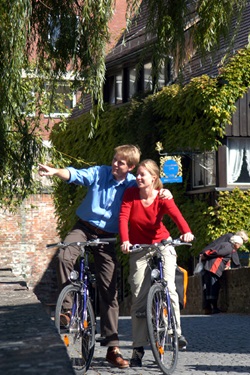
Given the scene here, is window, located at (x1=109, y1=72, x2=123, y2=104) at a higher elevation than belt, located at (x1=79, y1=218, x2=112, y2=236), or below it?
higher

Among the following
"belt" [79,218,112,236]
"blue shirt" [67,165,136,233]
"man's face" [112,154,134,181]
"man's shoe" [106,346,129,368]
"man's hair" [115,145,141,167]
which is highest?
"man's hair" [115,145,141,167]

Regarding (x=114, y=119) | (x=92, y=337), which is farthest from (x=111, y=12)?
(x=114, y=119)

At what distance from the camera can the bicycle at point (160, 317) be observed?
8.89 m

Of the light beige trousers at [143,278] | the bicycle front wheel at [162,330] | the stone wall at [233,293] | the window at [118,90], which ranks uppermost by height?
the window at [118,90]

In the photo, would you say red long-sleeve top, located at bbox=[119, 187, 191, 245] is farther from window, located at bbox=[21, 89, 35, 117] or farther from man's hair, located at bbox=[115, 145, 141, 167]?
window, located at bbox=[21, 89, 35, 117]

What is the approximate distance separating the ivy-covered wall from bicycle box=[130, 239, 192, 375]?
16.7 metres

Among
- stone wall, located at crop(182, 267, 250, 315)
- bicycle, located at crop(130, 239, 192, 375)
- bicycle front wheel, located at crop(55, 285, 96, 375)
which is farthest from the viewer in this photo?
stone wall, located at crop(182, 267, 250, 315)

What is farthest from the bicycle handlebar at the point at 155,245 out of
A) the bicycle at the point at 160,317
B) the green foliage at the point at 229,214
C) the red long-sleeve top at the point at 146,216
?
the green foliage at the point at 229,214

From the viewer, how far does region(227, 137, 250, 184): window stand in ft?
101

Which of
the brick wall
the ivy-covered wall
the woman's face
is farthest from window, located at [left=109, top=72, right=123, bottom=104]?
the woman's face

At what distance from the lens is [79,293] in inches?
352

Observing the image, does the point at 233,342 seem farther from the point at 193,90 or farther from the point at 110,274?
the point at 193,90

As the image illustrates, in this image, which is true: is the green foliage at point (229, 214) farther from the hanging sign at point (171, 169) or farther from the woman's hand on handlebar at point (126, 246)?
the woman's hand on handlebar at point (126, 246)

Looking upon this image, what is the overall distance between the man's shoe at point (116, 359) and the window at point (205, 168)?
21.4 meters
